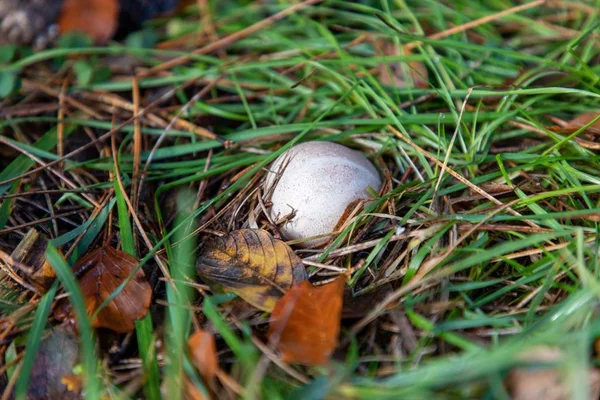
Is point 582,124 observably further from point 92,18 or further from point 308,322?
point 92,18

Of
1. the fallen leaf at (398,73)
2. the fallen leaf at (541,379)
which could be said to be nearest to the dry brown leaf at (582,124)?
the fallen leaf at (398,73)

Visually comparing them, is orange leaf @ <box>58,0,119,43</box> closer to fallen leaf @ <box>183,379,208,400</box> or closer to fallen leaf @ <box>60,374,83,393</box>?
fallen leaf @ <box>60,374,83,393</box>

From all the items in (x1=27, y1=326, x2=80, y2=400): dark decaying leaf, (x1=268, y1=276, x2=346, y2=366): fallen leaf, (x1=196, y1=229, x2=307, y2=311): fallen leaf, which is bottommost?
(x1=27, y1=326, x2=80, y2=400): dark decaying leaf

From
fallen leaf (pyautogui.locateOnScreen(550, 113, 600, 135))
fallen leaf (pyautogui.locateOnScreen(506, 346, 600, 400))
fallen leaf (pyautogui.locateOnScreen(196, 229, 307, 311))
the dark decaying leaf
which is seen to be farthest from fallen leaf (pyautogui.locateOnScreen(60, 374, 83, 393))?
fallen leaf (pyautogui.locateOnScreen(550, 113, 600, 135))

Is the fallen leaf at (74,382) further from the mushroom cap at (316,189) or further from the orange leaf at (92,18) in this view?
the orange leaf at (92,18)

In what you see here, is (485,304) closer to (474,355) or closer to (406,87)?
(474,355)

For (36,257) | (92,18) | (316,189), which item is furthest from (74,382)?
(92,18)

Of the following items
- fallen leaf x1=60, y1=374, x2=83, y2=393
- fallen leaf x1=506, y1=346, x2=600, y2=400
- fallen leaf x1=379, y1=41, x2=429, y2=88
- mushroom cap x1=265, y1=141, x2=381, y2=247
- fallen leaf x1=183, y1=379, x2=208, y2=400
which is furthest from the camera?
fallen leaf x1=379, y1=41, x2=429, y2=88
